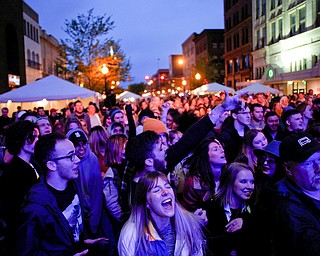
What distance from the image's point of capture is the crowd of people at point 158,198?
8.81 ft

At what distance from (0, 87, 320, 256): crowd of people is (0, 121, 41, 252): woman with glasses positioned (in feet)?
0.03

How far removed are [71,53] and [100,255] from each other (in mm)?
28754

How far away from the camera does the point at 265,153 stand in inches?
178

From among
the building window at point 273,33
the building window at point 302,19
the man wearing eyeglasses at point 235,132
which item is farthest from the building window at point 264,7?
the man wearing eyeglasses at point 235,132

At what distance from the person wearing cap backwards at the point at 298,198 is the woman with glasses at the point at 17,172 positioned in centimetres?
229

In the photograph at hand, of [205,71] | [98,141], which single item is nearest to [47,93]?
[98,141]

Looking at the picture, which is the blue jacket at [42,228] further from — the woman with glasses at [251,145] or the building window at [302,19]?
the building window at [302,19]

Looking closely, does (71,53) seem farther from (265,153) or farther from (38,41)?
(265,153)

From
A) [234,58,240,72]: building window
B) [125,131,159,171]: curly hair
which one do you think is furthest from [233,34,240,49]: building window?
[125,131,159,171]: curly hair

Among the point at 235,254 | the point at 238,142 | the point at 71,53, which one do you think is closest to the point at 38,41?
the point at 71,53

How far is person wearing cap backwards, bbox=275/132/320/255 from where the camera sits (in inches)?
94.8

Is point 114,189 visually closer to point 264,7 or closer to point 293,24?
point 293,24

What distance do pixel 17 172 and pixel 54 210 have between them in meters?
1.23

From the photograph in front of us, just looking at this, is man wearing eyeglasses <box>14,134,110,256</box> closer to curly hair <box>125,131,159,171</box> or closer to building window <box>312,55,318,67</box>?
curly hair <box>125,131,159,171</box>
